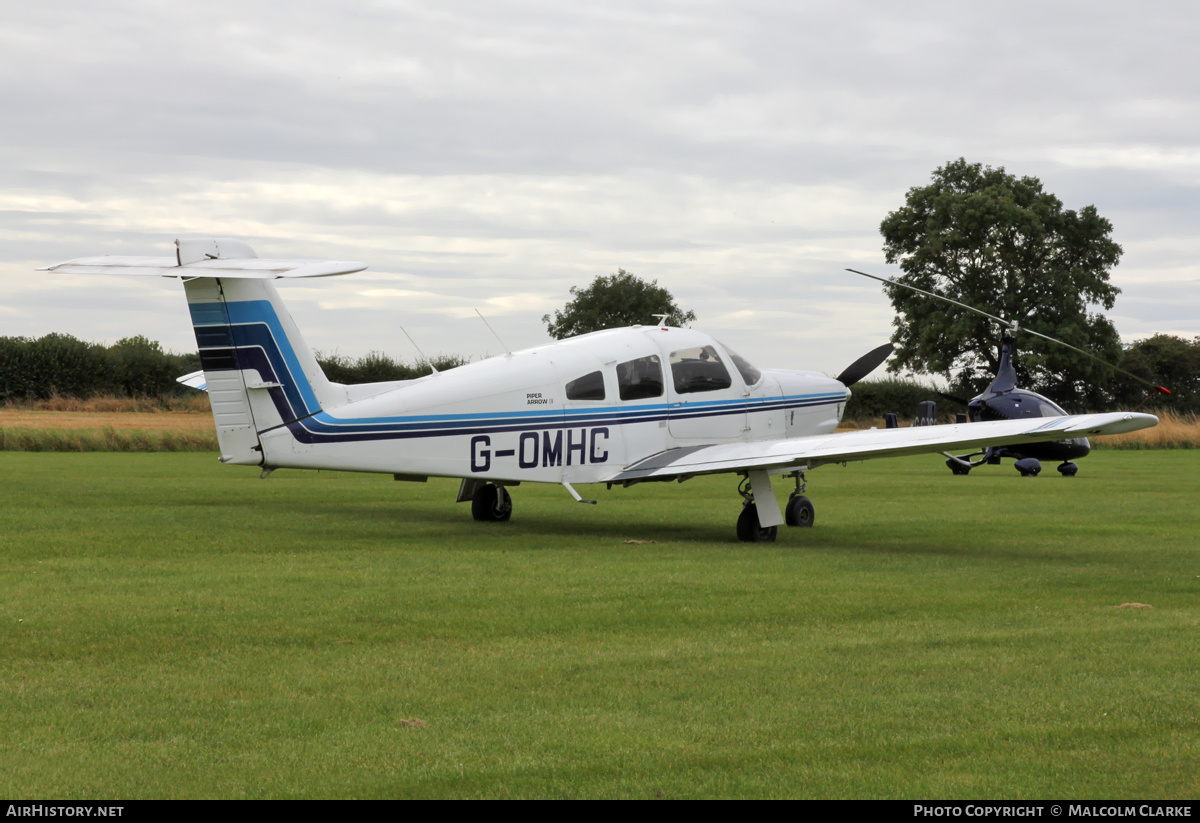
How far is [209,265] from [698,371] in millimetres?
6141

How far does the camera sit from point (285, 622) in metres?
7.91

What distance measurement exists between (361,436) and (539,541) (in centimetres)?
230

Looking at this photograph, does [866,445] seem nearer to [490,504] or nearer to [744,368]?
[744,368]

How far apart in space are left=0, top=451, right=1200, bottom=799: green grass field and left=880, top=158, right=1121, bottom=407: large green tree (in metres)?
50.1

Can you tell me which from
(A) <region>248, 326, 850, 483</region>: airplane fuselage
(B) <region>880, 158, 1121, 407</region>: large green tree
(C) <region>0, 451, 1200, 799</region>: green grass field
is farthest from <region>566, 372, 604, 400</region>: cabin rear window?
(B) <region>880, 158, 1121, 407</region>: large green tree

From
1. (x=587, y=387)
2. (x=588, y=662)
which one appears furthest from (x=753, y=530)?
(x=588, y=662)

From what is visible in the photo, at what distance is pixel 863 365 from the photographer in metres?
18.3

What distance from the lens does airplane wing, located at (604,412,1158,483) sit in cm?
1164

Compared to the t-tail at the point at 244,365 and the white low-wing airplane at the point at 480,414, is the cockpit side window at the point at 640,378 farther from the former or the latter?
the t-tail at the point at 244,365

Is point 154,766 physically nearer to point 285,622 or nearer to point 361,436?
point 285,622

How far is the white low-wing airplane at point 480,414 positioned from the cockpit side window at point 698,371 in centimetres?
5

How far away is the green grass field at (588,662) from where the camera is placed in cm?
475

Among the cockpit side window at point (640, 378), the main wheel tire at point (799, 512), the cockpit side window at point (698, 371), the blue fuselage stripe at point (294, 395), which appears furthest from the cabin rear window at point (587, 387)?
the main wheel tire at point (799, 512)

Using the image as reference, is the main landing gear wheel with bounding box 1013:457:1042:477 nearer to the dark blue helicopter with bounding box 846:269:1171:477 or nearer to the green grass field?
the dark blue helicopter with bounding box 846:269:1171:477
